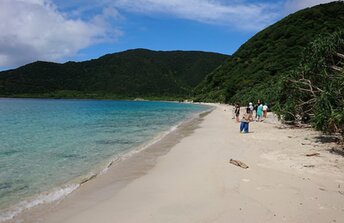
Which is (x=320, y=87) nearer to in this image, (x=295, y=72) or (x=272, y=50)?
(x=295, y=72)

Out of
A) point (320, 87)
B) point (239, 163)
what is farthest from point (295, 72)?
point (239, 163)

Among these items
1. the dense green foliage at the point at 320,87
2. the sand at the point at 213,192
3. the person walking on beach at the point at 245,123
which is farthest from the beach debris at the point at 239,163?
the person walking on beach at the point at 245,123

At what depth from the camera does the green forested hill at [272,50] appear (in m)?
101

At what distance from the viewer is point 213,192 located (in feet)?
26.5

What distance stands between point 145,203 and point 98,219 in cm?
122

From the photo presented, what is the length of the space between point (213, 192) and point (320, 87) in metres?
12.7

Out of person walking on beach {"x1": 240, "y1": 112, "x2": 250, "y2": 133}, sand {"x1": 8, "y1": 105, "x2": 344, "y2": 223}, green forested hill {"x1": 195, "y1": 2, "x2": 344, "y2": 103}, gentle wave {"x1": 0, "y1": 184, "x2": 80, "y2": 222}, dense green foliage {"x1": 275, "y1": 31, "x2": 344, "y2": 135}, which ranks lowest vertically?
gentle wave {"x1": 0, "y1": 184, "x2": 80, "y2": 222}

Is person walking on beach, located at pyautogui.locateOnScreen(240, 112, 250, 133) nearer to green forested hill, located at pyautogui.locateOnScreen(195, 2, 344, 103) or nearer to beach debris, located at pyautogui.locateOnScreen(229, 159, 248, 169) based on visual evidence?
beach debris, located at pyautogui.locateOnScreen(229, 159, 248, 169)

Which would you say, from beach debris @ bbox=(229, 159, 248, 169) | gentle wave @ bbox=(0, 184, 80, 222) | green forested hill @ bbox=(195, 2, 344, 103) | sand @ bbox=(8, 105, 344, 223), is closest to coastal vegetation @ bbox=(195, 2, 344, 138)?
green forested hill @ bbox=(195, 2, 344, 103)

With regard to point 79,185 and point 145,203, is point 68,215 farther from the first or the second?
point 79,185

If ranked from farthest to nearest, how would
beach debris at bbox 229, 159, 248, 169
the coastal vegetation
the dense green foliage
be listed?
the coastal vegetation → the dense green foliage → beach debris at bbox 229, 159, 248, 169

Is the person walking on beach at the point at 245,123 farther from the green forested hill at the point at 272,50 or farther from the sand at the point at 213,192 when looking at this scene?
the green forested hill at the point at 272,50

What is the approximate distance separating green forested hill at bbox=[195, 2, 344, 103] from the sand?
83.7 metres

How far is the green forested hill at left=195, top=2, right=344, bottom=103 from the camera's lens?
10131 cm
